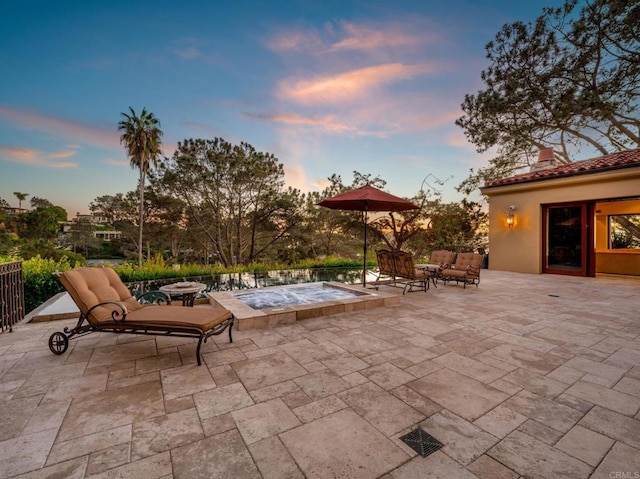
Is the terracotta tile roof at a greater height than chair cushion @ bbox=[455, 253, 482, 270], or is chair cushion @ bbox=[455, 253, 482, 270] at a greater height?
the terracotta tile roof

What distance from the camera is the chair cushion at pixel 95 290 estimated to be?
3076 mm

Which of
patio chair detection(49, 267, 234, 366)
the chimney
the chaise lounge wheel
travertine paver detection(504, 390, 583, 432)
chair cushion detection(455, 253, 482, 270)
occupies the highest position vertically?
the chimney

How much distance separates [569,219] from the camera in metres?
9.41

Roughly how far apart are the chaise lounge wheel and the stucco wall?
1239 centimetres

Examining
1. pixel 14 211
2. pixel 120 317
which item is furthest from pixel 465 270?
pixel 14 211

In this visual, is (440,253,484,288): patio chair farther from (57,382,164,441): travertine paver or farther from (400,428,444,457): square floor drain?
(57,382,164,441): travertine paver

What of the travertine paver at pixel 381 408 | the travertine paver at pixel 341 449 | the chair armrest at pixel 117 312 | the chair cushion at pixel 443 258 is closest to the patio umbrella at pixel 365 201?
the chair cushion at pixel 443 258

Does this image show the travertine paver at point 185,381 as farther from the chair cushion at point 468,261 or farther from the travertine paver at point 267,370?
the chair cushion at point 468,261

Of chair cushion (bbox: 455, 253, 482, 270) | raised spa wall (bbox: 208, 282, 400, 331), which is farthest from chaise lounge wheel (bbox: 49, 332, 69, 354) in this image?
chair cushion (bbox: 455, 253, 482, 270)

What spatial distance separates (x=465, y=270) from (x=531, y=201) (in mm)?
5111

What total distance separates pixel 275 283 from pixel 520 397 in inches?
225

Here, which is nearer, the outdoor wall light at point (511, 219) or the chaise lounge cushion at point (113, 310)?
the chaise lounge cushion at point (113, 310)

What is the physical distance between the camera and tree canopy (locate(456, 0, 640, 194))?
9125 mm

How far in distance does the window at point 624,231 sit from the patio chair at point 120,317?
13901 mm
